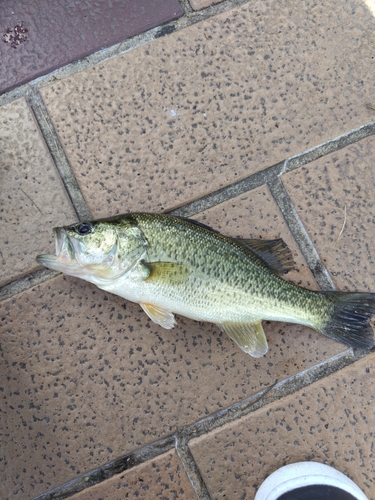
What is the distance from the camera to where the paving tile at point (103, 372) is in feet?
6.27

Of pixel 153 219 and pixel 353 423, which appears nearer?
pixel 153 219

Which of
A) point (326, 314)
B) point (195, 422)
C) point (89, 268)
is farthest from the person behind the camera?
point (195, 422)

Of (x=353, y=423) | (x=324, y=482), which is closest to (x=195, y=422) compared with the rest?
(x=324, y=482)

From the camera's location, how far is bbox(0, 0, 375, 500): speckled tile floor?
1.92 m

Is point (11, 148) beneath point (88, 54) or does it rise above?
beneath

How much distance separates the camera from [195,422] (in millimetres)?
1935

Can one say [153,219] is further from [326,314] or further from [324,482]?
[324,482]

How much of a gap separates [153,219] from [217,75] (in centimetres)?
82

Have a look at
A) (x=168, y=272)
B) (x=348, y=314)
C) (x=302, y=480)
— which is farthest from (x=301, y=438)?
(x=168, y=272)

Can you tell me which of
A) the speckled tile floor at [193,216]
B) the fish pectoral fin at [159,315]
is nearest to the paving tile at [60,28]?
the speckled tile floor at [193,216]

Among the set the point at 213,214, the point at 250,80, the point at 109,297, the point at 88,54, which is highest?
the point at 88,54

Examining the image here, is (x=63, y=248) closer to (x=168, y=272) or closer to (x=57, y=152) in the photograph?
(x=168, y=272)

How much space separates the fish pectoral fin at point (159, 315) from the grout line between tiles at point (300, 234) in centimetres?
68

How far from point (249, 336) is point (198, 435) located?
0.52 m
